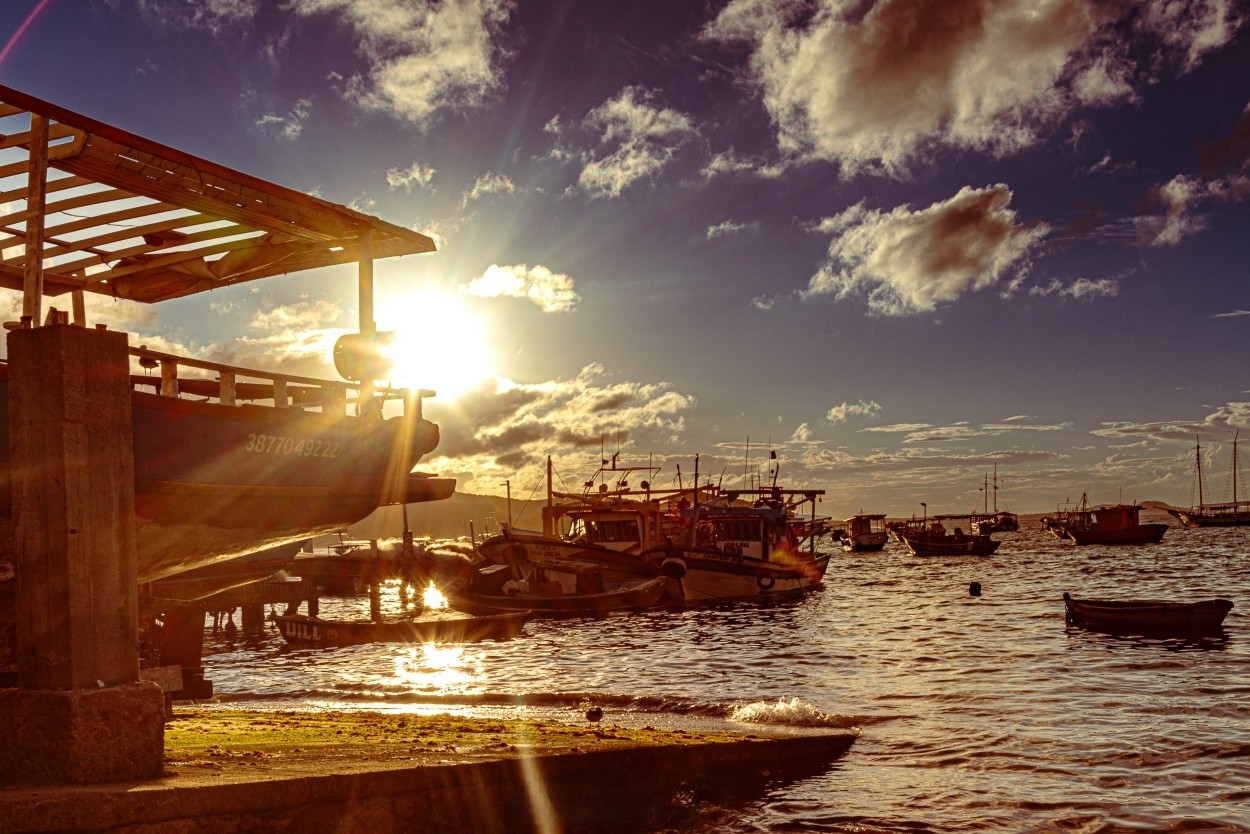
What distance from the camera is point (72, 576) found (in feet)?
22.1

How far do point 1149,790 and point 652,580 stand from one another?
3398cm

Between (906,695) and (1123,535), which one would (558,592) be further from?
(1123,535)

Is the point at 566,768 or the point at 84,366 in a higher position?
the point at 84,366

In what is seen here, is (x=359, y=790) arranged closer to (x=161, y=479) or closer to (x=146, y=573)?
(x=161, y=479)

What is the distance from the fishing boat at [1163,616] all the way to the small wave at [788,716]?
1657cm

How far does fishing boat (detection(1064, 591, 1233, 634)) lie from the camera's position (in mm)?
29922

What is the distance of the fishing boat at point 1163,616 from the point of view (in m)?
29.9

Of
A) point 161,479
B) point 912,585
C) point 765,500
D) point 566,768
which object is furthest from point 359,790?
point 912,585

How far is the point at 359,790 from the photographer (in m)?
7.16

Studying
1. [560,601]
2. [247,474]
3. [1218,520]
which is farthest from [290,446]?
[1218,520]

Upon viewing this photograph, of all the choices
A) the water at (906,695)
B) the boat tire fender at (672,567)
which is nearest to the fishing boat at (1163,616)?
the water at (906,695)

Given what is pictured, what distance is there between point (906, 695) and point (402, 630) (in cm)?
1859

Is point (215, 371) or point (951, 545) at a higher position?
point (215, 371)

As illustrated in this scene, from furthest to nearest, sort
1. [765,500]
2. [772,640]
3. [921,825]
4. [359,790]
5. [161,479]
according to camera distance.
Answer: [765,500]
[772,640]
[921,825]
[161,479]
[359,790]
